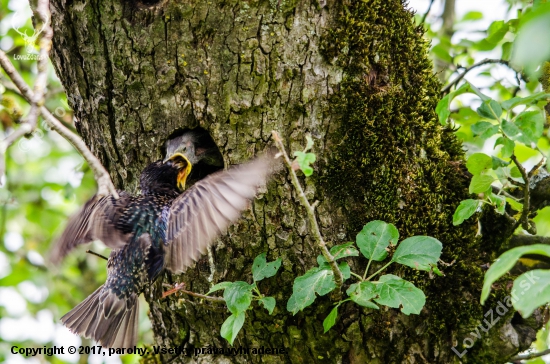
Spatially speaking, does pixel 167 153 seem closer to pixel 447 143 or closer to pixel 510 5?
pixel 447 143

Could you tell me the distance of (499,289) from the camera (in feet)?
7.39

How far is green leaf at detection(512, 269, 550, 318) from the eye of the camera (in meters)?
1.12

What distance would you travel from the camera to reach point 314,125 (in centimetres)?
208

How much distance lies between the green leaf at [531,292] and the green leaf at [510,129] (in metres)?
0.61

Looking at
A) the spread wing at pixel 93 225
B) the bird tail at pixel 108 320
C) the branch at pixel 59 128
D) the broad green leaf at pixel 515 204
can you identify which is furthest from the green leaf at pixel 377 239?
the bird tail at pixel 108 320

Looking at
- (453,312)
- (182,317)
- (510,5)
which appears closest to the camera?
(453,312)

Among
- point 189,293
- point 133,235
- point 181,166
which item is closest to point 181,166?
point 181,166

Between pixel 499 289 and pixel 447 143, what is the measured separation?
0.68 m

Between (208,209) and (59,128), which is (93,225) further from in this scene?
(59,128)

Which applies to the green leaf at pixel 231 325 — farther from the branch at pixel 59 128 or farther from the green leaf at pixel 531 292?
the green leaf at pixel 531 292

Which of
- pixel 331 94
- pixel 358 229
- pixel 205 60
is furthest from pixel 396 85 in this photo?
pixel 205 60

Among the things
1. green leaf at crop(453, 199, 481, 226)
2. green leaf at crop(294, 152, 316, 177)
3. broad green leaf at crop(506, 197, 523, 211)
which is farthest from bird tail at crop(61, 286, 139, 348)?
broad green leaf at crop(506, 197, 523, 211)

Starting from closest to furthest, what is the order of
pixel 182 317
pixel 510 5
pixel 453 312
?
pixel 453 312
pixel 182 317
pixel 510 5

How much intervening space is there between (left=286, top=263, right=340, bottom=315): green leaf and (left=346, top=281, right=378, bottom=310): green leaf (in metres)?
0.09
